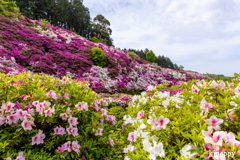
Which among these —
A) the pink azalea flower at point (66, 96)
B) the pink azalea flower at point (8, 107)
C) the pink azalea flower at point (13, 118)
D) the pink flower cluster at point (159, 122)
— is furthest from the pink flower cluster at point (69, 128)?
the pink flower cluster at point (159, 122)

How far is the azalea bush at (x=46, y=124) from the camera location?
163 centimetres

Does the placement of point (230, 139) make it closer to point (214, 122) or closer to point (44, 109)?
point (214, 122)

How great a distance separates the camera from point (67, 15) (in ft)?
117

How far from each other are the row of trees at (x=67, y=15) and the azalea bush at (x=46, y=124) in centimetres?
2987

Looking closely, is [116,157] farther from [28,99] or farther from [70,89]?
[28,99]

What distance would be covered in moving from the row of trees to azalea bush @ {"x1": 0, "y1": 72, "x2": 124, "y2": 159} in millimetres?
29872

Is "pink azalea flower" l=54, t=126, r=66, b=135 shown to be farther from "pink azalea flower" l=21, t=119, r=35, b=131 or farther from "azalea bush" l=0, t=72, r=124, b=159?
"pink azalea flower" l=21, t=119, r=35, b=131

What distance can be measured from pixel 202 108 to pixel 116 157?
2100mm

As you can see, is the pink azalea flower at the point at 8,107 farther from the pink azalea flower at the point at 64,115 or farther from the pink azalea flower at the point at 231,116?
the pink azalea flower at the point at 231,116

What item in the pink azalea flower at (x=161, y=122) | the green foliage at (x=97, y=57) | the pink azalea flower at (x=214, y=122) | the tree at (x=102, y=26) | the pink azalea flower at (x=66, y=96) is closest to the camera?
the pink azalea flower at (x=214, y=122)

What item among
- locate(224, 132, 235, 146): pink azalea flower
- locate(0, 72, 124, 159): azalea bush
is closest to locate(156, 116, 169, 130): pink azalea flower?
locate(224, 132, 235, 146): pink azalea flower

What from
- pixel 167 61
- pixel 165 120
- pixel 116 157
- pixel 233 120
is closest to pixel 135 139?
pixel 165 120

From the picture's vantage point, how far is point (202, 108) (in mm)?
1199

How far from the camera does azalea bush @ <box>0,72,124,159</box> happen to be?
1.63m
